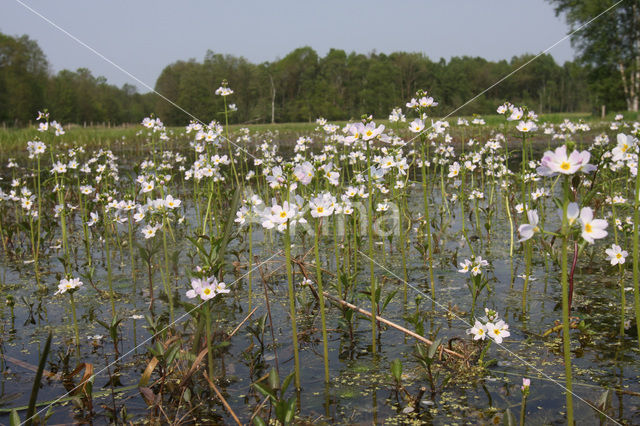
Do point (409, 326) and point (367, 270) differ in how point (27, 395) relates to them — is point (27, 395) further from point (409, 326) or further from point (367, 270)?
point (367, 270)

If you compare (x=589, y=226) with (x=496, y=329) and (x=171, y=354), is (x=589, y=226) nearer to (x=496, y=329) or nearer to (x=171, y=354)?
(x=496, y=329)

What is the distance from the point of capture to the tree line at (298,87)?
11.3m

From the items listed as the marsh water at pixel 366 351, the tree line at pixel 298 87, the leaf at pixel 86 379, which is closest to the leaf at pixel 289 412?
the marsh water at pixel 366 351

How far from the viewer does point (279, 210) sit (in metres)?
2.32

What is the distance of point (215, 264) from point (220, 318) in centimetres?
110

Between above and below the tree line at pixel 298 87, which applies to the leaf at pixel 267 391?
below

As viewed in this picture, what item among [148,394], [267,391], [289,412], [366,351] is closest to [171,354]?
[148,394]

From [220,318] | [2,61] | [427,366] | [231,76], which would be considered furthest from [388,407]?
[2,61]

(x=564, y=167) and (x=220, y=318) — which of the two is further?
(x=220, y=318)

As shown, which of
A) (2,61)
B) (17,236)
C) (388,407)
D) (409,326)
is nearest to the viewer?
(388,407)

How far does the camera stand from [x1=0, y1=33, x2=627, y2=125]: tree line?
11.3 m

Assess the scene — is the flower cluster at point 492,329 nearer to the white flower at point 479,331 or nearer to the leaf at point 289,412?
the white flower at point 479,331

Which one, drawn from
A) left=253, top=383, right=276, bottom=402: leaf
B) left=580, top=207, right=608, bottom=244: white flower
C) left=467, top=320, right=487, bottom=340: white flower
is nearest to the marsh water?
left=467, top=320, right=487, bottom=340: white flower

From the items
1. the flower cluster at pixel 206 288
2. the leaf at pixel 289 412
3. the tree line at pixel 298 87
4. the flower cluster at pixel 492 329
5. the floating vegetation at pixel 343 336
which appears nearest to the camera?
the leaf at pixel 289 412
